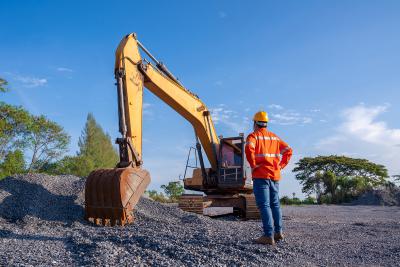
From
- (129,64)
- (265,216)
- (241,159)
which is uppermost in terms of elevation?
(129,64)

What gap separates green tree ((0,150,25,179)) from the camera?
27.0 meters

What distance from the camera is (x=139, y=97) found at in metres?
9.32

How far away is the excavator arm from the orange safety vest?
3278 millimetres

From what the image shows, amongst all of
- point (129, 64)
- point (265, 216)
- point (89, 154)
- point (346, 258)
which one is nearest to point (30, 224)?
point (129, 64)

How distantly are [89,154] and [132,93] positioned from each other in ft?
106

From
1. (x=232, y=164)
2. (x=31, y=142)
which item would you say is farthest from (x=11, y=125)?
(x=232, y=164)

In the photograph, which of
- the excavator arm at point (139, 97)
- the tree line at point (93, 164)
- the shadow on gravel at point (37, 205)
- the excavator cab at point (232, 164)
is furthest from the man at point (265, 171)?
the tree line at point (93, 164)

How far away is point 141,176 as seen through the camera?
822cm

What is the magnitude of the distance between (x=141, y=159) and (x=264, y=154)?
11.7ft

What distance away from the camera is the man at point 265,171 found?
19.1 ft

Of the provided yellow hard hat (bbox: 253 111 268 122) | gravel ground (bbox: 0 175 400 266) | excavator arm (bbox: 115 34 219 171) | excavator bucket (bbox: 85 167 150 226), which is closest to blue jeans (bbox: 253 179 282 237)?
gravel ground (bbox: 0 175 400 266)

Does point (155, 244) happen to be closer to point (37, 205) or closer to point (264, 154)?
point (264, 154)

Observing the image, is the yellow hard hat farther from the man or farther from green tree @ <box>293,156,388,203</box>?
green tree @ <box>293,156,388,203</box>

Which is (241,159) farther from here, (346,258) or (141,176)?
(346,258)
